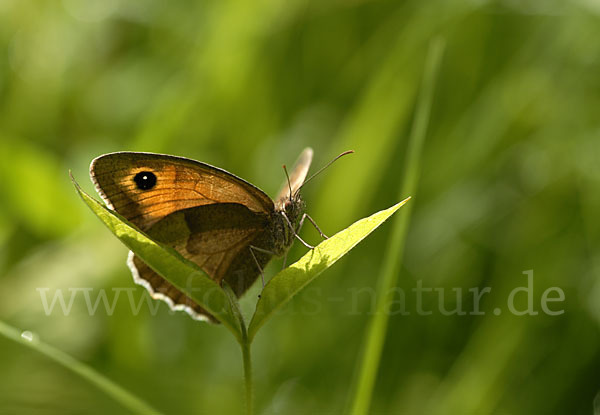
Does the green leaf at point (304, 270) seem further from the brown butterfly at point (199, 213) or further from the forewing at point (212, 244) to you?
the forewing at point (212, 244)

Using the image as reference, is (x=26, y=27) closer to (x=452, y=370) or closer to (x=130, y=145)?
(x=130, y=145)

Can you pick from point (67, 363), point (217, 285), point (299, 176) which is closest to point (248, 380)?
point (217, 285)

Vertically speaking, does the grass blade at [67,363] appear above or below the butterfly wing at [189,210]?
below

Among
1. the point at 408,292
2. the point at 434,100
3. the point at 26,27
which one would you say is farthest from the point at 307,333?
the point at 26,27

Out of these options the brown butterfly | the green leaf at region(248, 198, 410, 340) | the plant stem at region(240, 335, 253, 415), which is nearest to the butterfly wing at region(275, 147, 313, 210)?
the brown butterfly

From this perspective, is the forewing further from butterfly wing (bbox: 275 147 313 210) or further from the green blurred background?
the green blurred background

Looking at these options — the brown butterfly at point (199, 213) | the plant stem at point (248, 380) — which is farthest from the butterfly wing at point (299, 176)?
the plant stem at point (248, 380)
